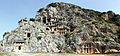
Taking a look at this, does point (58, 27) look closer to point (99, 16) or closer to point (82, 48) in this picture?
point (82, 48)

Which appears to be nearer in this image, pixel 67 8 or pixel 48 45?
pixel 48 45

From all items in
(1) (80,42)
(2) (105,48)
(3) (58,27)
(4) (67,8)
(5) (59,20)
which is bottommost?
(2) (105,48)

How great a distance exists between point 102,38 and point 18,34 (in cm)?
4115

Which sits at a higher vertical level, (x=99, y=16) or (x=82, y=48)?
(x=99, y=16)

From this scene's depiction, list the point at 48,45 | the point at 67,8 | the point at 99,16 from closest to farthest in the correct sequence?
the point at 48,45
the point at 67,8
the point at 99,16

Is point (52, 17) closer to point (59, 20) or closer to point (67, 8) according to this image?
point (59, 20)

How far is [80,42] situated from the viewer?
202 ft

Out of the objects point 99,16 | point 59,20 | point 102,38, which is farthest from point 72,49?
point 99,16

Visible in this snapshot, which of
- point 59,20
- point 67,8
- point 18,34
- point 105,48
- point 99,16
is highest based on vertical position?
point 67,8

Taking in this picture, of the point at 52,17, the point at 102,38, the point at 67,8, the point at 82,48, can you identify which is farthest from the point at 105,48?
the point at 67,8

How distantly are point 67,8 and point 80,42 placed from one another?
39514 millimetres

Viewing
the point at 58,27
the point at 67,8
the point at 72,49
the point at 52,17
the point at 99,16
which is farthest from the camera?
the point at 99,16

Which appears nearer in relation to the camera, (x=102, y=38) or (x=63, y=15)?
(x=102, y=38)

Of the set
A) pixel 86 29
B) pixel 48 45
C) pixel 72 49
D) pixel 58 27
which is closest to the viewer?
pixel 48 45
